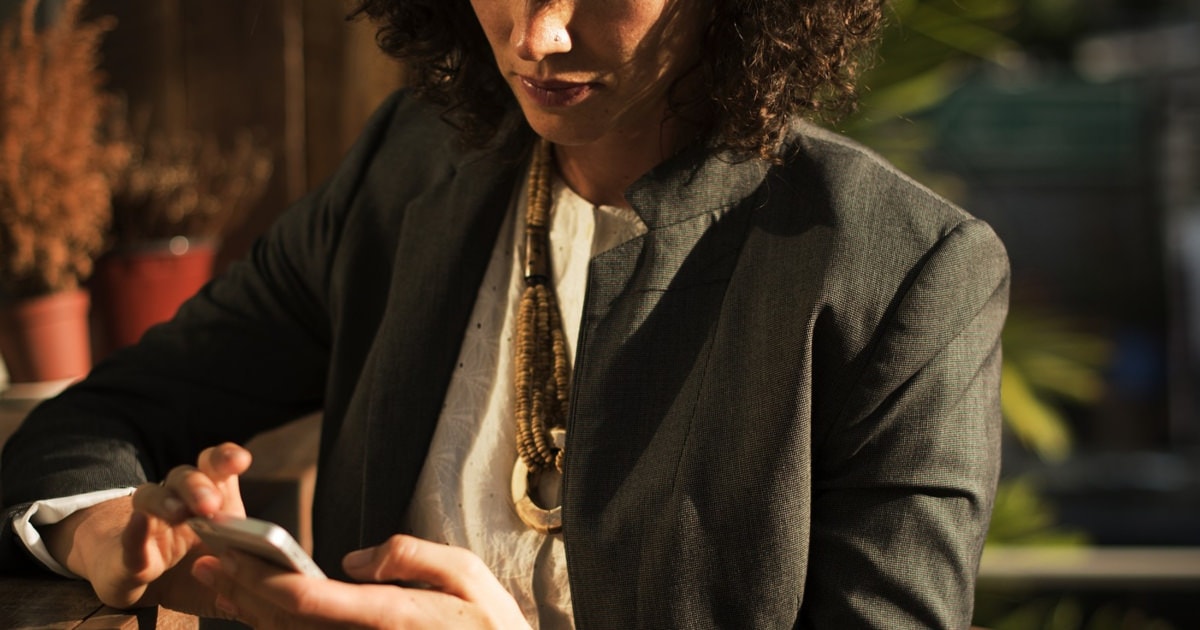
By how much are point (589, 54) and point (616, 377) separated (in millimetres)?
328

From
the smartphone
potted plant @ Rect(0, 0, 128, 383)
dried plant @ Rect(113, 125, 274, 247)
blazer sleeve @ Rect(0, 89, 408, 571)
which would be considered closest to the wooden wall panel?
dried plant @ Rect(113, 125, 274, 247)

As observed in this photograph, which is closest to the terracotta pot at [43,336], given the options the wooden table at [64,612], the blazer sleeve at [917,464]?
the wooden table at [64,612]

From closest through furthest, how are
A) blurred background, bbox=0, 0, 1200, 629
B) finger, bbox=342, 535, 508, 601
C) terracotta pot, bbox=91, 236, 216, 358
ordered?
finger, bbox=342, 535, 508, 601
terracotta pot, bbox=91, 236, 216, 358
blurred background, bbox=0, 0, 1200, 629

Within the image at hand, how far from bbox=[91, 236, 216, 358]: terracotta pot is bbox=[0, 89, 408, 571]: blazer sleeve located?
1.78 ft

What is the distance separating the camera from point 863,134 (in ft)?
8.28

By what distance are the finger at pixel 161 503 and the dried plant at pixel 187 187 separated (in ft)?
3.96

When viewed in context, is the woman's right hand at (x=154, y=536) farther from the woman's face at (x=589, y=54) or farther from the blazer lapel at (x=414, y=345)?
the woman's face at (x=589, y=54)

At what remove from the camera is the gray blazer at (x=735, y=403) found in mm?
1235

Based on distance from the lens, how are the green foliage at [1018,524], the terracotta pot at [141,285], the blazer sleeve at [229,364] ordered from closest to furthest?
the blazer sleeve at [229,364]
the terracotta pot at [141,285]
the green foliage at [1018,524]

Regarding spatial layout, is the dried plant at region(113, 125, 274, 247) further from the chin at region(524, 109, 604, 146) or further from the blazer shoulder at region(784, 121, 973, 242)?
the blazer shoulder at region(784, 121, 973, 242)

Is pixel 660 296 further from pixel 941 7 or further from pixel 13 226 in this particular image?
pixel 941 7

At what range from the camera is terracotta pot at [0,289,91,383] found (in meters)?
1.99

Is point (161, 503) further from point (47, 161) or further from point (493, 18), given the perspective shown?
point (47, 161)

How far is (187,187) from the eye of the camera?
7.39 feet
